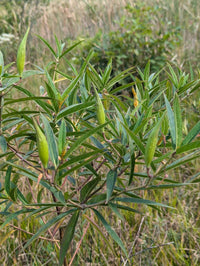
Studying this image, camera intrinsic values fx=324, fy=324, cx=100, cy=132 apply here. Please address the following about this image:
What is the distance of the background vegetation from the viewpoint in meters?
1.16

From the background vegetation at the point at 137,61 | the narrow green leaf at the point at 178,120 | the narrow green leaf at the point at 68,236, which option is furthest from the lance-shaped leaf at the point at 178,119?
the narrow green leaf at the point at 68,236

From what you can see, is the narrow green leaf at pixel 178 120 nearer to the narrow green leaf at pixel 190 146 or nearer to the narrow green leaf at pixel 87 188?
the narrow green leaf at pixel 190 146

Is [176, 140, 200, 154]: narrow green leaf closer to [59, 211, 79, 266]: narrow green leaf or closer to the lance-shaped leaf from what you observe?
the lance-shaped leaf

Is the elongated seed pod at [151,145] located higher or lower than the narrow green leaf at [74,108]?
lower

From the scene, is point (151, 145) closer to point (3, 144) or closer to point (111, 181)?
point (111, 181)

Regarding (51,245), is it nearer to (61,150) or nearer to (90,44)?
(61,150)

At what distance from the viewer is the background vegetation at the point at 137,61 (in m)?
1.16

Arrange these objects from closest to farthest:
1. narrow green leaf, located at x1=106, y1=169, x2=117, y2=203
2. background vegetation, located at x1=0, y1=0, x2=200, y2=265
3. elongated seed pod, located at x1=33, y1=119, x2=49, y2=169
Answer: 1. elongated seed pod, located at x1=33, y1=119, x2=49, y2=169
2. narrow green leaf, located at x1=106, y1=169, x2=117, y2=203
3. background vegetation, located at x1=0, y1=0, x2=200, y2=265

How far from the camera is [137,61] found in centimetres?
281

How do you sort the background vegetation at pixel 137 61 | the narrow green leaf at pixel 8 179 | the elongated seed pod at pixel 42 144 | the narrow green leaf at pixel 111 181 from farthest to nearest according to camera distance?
the background vegetation at pixel 137 61 < the narrow green leaf at pixel 8 179 < the narrow green leaf at pixel 111 181 < the elongated seed pod at pixel 42 144

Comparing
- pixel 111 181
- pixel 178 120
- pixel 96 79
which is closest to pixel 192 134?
pixel 178 120

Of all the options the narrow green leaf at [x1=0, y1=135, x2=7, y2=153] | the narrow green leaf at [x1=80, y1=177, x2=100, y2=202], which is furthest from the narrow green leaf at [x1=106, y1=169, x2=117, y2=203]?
the narrow green leaf at [x1=0, y1=135, x2=7, y2=153]

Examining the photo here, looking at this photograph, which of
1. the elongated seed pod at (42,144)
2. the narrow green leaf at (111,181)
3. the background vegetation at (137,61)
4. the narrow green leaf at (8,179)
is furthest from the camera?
the background vegetation at (137,61)

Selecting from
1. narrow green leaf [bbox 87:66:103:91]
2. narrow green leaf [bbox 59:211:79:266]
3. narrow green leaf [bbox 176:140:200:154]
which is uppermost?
narrow green leaf [bbox 87:66:103:91]
